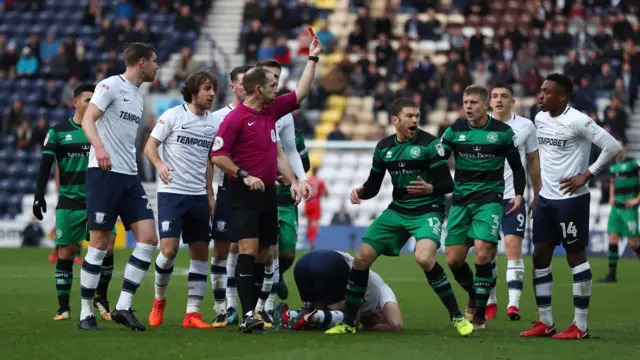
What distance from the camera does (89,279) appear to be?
10859 millimetres

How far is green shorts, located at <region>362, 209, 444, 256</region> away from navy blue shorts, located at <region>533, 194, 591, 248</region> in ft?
3.15

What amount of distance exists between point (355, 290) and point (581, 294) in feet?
6.70

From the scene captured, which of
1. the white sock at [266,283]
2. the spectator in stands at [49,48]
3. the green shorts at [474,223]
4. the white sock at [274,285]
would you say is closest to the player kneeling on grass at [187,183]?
the white sock at [266,283]

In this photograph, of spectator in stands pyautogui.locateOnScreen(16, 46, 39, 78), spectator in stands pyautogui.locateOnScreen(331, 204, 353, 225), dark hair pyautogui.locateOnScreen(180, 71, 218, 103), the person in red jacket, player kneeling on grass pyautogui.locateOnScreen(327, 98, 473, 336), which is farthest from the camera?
spectator in stands pyautogui.locateOnScreen(16, 46, 39, 78)

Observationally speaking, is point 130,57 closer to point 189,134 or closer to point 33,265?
point 189,134

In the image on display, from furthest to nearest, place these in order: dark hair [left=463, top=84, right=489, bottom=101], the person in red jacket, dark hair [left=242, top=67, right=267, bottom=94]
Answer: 1. the person in red jacket
2. dark hair [left=463, top=84, right=489, bottom=101]
3. dark hair [left=242, top=67, right=267, bottom=94]

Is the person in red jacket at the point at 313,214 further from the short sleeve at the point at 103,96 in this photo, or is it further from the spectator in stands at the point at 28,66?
the short sleeve at the point at 103,96

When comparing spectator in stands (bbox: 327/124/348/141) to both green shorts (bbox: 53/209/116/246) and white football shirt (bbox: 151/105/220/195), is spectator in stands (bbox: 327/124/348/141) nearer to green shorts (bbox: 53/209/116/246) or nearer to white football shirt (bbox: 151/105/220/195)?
green shorts (bbox: 53/209/116/246)

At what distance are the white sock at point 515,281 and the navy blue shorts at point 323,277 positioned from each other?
2.40 metres

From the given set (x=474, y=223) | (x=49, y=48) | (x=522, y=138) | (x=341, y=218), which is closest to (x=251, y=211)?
(x=474, y=223)

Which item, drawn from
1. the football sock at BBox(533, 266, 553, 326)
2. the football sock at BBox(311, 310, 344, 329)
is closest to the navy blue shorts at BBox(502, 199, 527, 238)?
the football sock at BBox(533, 266, 553, 326)

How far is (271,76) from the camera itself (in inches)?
420

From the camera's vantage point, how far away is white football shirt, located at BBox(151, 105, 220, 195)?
1138cm

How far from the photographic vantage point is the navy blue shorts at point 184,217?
1133cm
